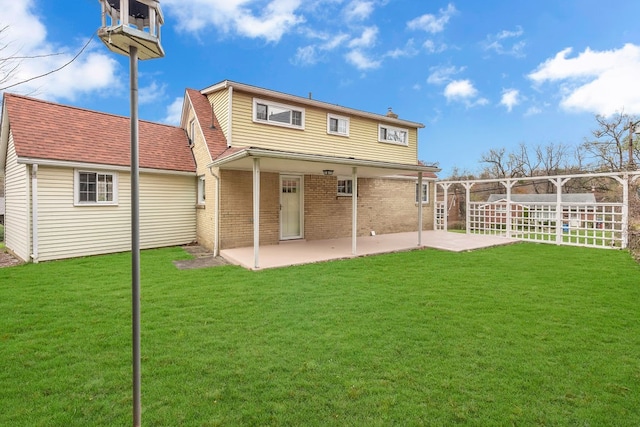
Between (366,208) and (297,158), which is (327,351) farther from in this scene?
(366,208)

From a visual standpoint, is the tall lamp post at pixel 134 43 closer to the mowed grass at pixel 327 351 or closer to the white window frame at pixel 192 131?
the mowed grass at pixel 327 351

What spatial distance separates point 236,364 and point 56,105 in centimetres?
1140

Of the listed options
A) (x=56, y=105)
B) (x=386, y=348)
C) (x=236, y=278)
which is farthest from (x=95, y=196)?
(x=386, y=348)

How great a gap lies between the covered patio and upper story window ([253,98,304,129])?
Result: 4118 millimetres

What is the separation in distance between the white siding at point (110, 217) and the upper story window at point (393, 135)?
25.9ft

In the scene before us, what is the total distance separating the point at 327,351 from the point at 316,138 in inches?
367

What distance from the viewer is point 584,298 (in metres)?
5.16

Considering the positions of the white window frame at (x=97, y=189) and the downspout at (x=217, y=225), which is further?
the downspout at (x=217, y=225)

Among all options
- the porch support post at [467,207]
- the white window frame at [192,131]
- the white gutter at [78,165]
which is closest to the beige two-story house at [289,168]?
the white window frame at [192,131]

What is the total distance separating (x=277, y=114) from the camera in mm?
10820

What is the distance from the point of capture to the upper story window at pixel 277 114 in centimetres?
1041

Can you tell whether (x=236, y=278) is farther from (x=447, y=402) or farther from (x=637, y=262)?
(x=637, y=262)

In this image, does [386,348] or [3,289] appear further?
[3,289]

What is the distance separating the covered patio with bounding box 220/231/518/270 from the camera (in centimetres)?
805
